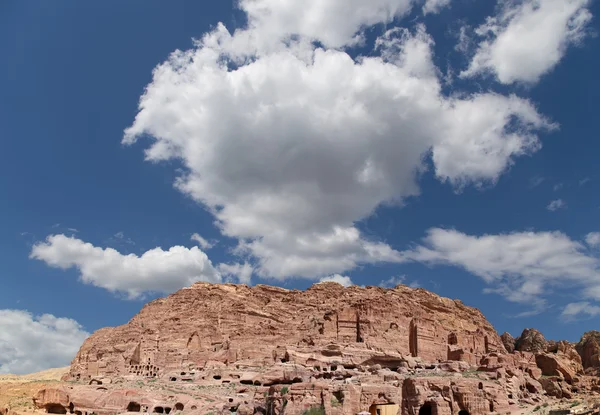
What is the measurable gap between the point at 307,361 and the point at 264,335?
10.9m

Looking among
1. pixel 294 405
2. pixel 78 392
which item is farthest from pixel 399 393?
pixel 78 392

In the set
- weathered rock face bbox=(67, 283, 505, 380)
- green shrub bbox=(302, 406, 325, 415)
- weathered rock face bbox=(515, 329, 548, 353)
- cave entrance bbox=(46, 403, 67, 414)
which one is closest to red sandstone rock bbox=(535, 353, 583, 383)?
weathered rock face bbox=(67, 283, 505, 380)

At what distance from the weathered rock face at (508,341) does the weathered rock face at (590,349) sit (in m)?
14.8

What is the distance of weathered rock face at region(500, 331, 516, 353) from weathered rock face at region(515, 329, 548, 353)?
971mm

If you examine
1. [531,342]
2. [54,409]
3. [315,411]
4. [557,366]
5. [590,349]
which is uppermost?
[531,342]

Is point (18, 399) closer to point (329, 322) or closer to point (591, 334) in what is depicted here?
point (329, 322)

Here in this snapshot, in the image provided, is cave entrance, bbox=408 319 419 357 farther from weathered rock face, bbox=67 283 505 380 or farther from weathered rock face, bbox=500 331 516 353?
weathered rock face, bbox=500 331 516 353

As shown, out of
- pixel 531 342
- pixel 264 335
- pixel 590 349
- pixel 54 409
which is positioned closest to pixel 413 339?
pixel 264 335

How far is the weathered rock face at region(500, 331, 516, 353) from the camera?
105375 millimetres

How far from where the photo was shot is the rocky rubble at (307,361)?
140 feet

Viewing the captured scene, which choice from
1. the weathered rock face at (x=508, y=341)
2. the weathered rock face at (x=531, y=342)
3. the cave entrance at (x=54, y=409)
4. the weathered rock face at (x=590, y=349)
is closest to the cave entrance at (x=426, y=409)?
the cave entrance at (x=54, y=409)

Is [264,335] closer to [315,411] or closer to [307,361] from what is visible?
[307,361]

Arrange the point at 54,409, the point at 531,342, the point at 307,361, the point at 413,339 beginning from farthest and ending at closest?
the point at 531,342 → the point at 413,339 → the point at 307,361 → the point at 54,409

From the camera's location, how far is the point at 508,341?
354 ft
